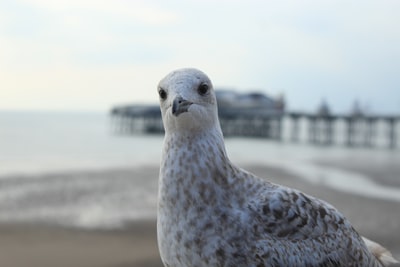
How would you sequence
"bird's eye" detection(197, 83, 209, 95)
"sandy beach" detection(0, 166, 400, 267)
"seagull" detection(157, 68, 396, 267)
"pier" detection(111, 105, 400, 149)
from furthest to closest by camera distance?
"pier" detection(111, 105, 400, 149)
"sandy beach" detection(0, 166, 400, 267)
"bird's eye" detection(197, 83, 209, 95)
"seagull" detection(157, 68, 396, 267)

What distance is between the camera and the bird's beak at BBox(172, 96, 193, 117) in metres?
2.52

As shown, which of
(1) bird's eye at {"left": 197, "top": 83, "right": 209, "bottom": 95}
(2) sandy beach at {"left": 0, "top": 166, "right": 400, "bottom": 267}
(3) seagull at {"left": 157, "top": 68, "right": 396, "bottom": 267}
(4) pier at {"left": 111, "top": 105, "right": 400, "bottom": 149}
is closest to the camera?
(3) seagull at {"left": 157, "top": 68, "right": 396, "bottom": 267}

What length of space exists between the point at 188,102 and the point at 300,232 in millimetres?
848

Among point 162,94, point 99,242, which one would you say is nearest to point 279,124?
point 99,242

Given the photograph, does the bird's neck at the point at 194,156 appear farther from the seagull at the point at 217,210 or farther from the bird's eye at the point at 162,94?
the bird's eye at the point at 162,94

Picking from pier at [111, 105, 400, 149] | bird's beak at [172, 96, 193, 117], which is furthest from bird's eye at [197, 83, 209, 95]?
pier at [111, 105, 400, 149]

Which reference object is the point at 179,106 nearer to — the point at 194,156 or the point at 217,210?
the point at 194,156

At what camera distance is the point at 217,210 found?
2.54 m

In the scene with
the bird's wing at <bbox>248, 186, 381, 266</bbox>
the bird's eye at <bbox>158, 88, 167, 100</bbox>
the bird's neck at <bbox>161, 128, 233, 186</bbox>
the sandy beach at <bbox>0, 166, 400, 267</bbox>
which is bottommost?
the sandy beach at <bbox>0, 166, 400, 267</bbox>

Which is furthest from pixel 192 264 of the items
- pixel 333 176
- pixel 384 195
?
pixel 333 176

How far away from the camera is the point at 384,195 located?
633 inches

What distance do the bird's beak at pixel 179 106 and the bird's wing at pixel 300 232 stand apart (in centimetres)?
57

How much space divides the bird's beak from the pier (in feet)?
160

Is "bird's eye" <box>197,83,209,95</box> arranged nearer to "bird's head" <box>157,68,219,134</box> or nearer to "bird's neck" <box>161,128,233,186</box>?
"bird's head" <box>157,68,219,134</box>
